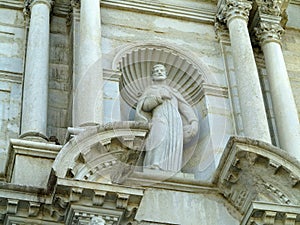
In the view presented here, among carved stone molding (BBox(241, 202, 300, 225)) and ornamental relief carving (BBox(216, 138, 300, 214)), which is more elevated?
ornamental relief carving (BBox(216, 138, 300, 214))

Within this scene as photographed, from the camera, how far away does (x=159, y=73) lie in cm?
1261

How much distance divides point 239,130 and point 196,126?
0.57 metres

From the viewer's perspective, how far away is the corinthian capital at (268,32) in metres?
13.6

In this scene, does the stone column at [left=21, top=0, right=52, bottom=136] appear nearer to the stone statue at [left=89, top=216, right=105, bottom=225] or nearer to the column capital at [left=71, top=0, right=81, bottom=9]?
the column capital at [left=71, top=0, right=81, bottom=9]

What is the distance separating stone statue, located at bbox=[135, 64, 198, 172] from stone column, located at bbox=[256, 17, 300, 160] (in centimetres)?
118

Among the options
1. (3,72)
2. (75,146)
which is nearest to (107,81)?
(3,72)

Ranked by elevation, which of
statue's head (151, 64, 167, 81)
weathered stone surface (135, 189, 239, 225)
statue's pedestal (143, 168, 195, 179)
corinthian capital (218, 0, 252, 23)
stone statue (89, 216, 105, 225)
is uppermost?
corinthian capital (218, 0, 252, 23)

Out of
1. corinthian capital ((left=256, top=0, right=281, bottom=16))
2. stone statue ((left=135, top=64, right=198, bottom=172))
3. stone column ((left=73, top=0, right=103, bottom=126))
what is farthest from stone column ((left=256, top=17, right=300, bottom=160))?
stone column ((left=73, top=0, right=103, bottom=126))

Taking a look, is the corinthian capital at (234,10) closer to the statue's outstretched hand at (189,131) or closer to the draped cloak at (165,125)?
the draped cloak at (165,125)

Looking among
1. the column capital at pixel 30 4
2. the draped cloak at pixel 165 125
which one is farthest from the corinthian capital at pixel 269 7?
the column capital at pixel 30 4

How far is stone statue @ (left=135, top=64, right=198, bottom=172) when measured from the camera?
11.6m

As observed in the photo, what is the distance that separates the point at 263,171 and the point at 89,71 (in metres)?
2.56

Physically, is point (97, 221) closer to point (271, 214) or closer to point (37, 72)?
point (271, 214)

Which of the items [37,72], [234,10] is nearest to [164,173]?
[37,72]
